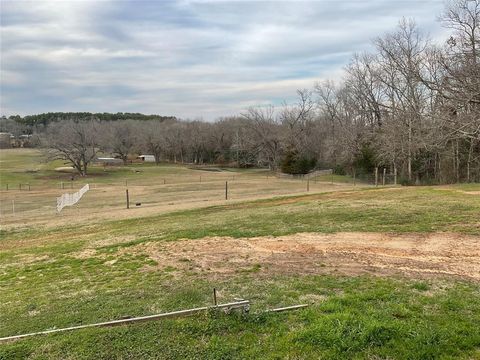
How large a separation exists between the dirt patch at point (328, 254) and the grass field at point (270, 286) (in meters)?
0.03

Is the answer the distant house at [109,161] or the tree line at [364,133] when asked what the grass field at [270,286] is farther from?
the distant house at [109,161]

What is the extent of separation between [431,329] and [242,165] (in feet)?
287

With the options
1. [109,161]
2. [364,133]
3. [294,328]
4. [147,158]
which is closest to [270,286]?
[294,328]

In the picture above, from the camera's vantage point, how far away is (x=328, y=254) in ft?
31.0

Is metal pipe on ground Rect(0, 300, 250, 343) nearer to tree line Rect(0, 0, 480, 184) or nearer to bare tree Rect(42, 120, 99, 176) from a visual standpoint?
tree line Rect(0, 0, 480, 184)

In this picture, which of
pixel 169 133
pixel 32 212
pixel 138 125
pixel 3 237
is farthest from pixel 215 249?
pixel 138 125

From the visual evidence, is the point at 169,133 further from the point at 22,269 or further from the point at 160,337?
the point at 160,337

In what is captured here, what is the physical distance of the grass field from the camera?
186 inches

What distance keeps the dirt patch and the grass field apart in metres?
0.03

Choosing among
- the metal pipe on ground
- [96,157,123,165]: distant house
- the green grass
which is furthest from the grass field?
[96,157,123,165]: distant house

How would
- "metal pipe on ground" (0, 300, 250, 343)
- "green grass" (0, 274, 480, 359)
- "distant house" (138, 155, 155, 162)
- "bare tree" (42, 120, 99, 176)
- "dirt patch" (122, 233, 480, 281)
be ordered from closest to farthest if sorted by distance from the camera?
1. "green grass" (0, 274, 480, 359)
2. "metal pipe on ground" (0, 300, 250, 343)
3. "dirt patch" (122, 233, 480, 281)
4. "bare tree" (42, 120, 99, 176)
5. "distant house" (138, 155, 155, 162)

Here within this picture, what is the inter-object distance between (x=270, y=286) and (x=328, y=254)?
2.76 meters

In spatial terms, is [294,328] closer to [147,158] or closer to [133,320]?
[133,320]

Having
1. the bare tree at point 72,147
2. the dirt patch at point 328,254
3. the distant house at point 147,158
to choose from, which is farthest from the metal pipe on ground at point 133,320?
the distant house at point 147,158
